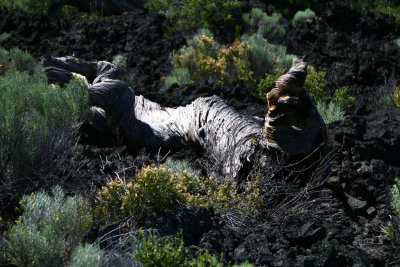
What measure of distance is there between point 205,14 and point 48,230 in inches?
330

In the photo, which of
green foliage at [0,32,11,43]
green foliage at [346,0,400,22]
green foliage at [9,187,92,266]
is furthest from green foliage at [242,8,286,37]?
green foliage at [9,187,92,266]

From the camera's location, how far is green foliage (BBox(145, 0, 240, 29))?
11.3 m

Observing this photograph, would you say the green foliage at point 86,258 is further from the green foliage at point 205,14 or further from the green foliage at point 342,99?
the green foliage at point 205,14

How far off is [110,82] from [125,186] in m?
2.87

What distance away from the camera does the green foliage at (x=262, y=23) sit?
454 inches

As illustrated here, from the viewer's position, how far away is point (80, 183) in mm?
5078

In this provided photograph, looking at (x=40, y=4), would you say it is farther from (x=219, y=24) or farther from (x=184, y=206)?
(x=184, y=206)

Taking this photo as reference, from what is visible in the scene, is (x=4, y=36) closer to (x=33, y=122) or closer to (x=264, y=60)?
(x=264, y=60)

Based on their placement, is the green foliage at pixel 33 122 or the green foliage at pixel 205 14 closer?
the green foliage at pixel 33 122

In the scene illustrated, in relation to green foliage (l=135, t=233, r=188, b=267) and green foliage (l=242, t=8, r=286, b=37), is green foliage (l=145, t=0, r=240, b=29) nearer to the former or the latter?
green foliage (l=242, t=8, r=286, b=37)

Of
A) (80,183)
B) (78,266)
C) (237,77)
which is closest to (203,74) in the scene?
(237,77)

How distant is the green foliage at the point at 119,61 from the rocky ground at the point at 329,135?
0.40 ft

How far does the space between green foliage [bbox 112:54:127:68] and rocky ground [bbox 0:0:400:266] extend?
0.40 ft

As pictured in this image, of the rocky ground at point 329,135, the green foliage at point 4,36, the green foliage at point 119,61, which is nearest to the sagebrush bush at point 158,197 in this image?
the rocky ground at point 329,135
